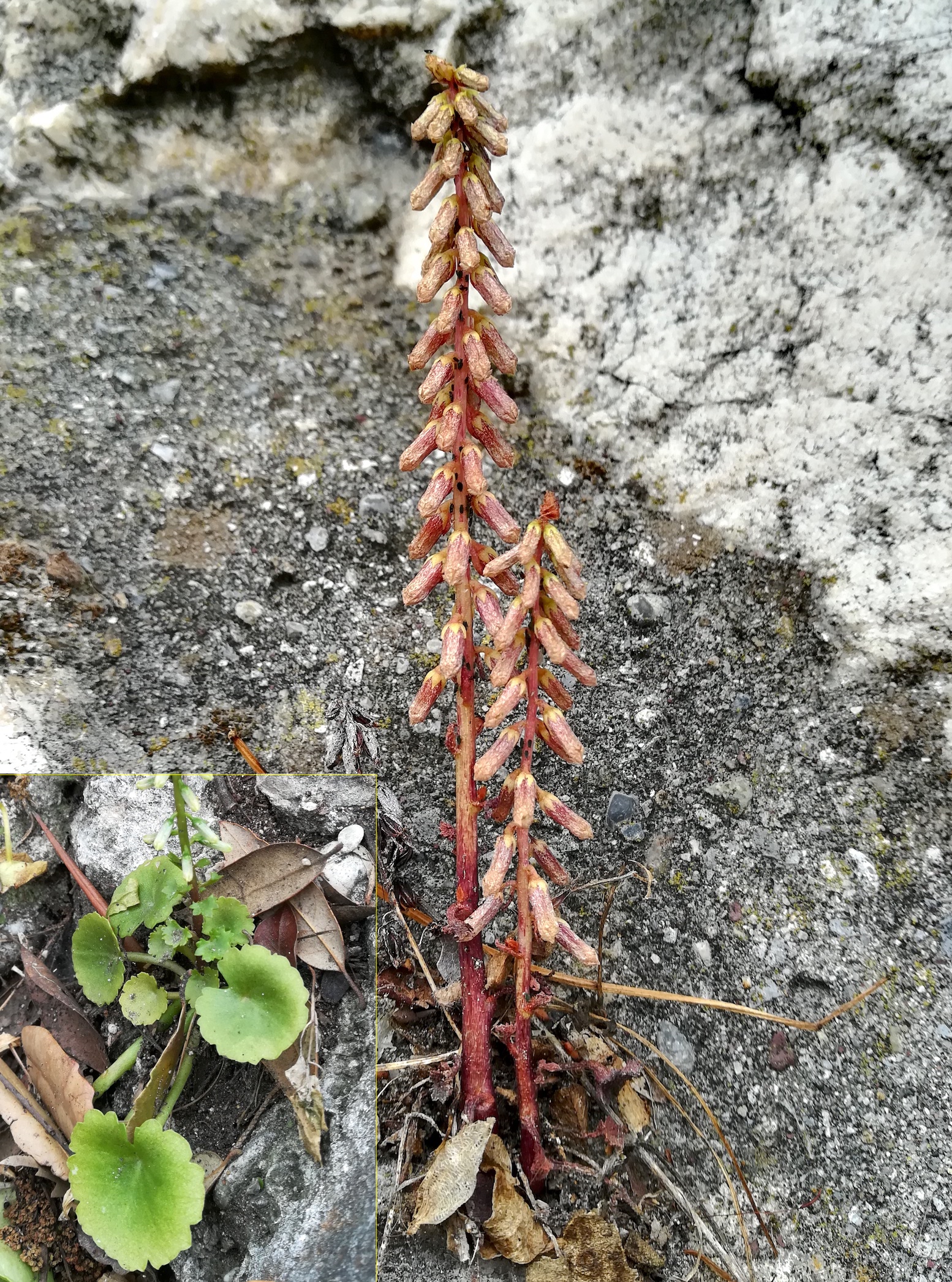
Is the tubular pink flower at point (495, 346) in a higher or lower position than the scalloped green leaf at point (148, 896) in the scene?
higher

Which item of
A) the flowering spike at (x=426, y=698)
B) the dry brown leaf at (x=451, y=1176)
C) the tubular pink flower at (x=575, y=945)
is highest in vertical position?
the flowering spike at (x=426, y=698)

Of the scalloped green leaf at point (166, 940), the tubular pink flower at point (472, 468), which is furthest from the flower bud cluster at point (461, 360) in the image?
the scalloped green leaf at point (166, 940)

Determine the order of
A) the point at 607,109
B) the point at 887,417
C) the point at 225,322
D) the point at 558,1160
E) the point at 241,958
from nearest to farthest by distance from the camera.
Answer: the point at 241,958 → the point at 558,1160 → the point at 887,417 → the point at 607,109 → the point at 225,322

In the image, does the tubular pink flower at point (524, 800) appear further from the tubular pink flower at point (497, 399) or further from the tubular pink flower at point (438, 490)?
the tubular pink flower at point (497, 399)

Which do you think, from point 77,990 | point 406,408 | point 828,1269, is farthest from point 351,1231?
point 406,408

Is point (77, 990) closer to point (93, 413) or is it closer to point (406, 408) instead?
point (93, 413)

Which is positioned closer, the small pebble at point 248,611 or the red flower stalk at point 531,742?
the red flower stalk at point 531,742
